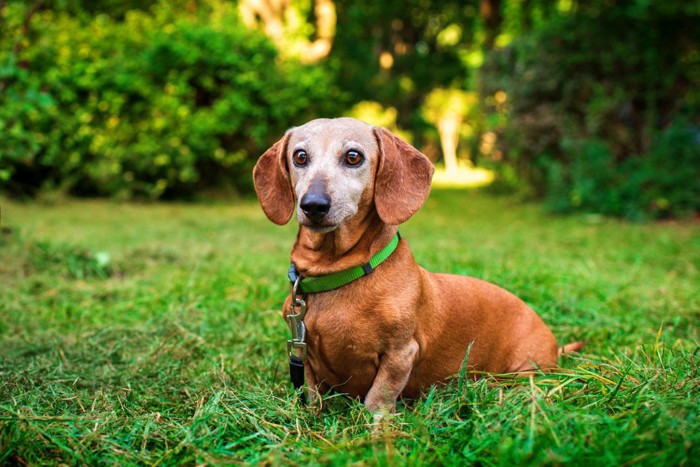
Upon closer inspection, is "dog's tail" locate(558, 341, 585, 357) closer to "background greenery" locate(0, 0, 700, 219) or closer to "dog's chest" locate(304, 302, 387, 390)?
"dog's chest" locate(304, 302, 387, 390)

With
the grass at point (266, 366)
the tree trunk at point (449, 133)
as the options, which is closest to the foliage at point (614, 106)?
the grass at point (266, 366)

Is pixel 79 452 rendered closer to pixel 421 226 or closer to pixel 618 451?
pixel 618 451

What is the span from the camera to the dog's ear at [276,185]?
8.81 ft

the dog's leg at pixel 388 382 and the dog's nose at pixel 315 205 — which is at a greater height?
the dog's nose at pixel 315 205

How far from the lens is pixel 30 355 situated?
10.6ft

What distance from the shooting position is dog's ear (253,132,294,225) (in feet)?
8.81

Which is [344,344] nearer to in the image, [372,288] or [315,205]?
[372,288]

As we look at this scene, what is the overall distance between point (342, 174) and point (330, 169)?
0.18ft

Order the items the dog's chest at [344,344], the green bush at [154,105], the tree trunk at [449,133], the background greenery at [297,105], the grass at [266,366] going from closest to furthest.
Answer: the grass at [266,366]
the dog's chest at [344,344]
the background greenery at [297,105]
the green bush at [154,105]
the tree trunk at [449,133]

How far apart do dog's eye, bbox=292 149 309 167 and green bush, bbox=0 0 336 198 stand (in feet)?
28.2

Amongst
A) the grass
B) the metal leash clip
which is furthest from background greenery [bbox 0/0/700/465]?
the metal leash clip

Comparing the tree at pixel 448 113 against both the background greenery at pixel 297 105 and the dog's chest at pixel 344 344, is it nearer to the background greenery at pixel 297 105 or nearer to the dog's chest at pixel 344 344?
the background greenery at pixel 297 105

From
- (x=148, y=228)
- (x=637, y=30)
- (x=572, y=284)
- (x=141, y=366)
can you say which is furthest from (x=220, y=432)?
(x=637, y=30)

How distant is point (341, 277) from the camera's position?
7.95ft
